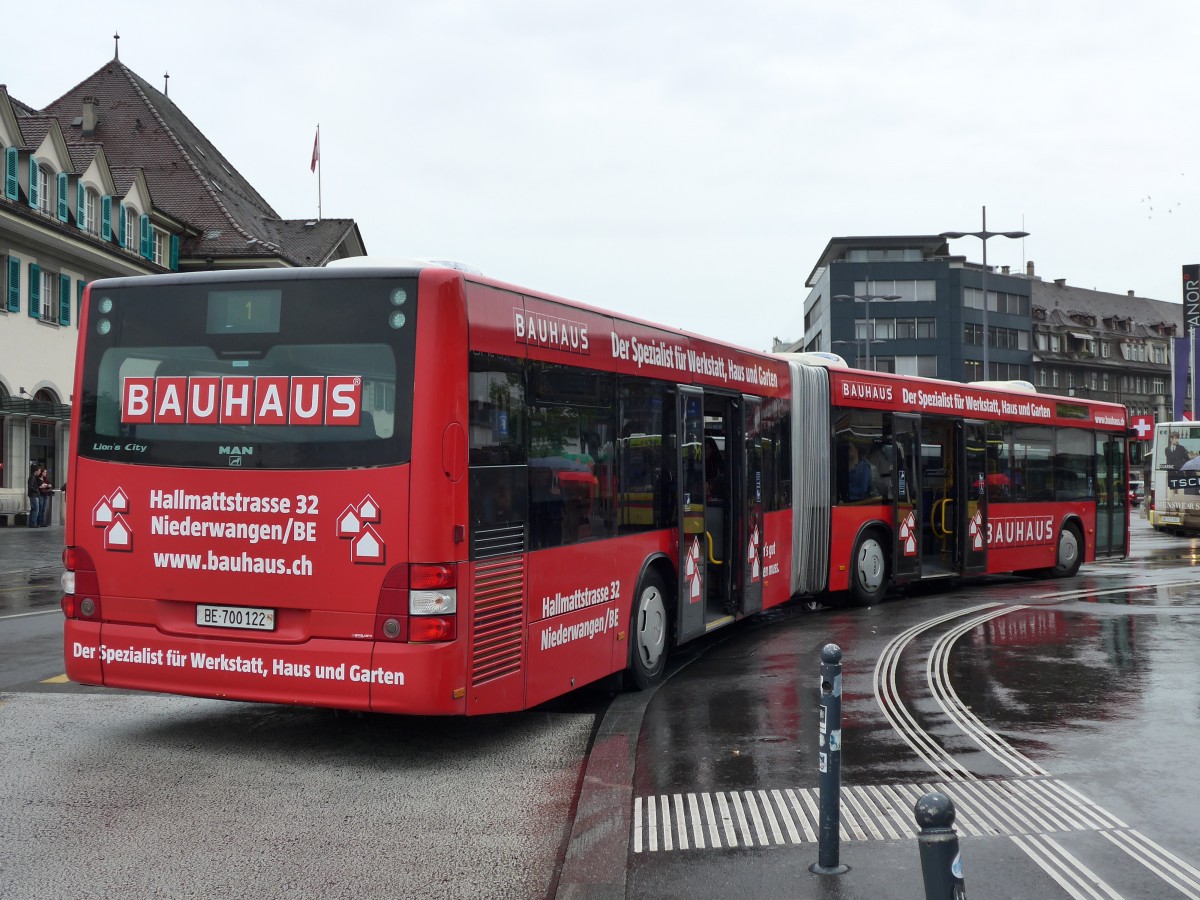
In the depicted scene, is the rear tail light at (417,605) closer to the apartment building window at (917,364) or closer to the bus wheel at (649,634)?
the bus wheel at (649,634)

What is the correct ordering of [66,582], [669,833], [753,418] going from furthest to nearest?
1. [753,418]
2. [66,582]
3. [669,833]

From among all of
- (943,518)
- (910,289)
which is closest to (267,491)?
(943,518)

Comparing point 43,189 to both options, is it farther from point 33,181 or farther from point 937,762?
point 937,762

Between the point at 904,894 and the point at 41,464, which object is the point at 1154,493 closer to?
the point at 41,464

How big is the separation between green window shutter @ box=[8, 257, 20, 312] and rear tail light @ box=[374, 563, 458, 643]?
106 feet

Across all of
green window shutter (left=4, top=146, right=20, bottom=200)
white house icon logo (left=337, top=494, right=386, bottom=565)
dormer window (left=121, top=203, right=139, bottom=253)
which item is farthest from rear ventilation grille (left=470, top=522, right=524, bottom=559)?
dormer window (left=121, top=203, right=139, bottom=253)

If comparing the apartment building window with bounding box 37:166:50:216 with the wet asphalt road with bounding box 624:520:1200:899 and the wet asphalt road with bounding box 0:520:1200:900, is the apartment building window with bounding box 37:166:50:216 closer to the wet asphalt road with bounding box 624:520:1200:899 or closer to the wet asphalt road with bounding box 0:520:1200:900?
the wet asphalt road with bounding box 0:520:1200:900

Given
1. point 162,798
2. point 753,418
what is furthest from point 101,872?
point 753,418

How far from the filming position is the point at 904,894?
4.96 meters

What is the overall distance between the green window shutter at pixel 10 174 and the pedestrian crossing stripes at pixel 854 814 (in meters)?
33.4

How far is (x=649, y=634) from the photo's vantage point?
32.0 ft

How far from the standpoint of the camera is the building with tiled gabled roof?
116 ft

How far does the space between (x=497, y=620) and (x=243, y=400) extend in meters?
1.87

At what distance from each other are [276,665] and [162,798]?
2.99 feet
